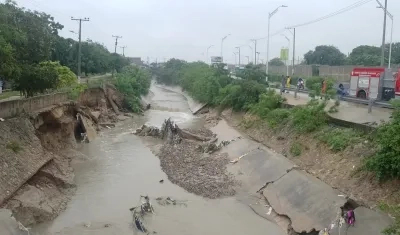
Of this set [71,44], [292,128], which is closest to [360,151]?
[292,128]

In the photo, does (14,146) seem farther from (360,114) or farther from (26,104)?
(360,114)

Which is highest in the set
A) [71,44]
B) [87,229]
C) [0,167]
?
[71,44]

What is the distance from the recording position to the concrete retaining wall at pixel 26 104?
2561cm

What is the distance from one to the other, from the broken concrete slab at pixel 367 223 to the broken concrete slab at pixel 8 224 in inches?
468

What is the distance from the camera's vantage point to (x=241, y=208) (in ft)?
71.3

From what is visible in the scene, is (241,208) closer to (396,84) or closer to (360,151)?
(360,151)

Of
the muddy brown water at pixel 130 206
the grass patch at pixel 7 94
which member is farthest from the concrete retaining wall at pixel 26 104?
the muddy brown water at pixel 130 206

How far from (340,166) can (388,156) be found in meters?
4.39

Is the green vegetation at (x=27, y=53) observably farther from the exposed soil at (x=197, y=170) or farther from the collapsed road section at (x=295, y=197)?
the collapsed road section at (x=295, y=197)

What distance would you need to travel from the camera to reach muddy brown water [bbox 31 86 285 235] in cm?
1878

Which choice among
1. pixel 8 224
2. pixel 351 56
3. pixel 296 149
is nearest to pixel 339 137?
pixel 296 149

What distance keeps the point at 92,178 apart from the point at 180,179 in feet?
18.9

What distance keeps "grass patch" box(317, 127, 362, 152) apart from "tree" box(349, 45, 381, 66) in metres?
59.5

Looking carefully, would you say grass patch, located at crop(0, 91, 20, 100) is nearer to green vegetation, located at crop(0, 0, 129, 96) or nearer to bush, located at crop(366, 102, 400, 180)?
green vegetation, located at crop(0, 0, 129, 96)
